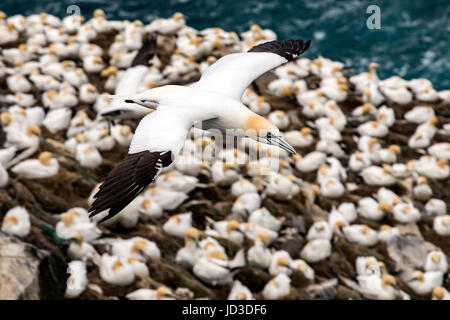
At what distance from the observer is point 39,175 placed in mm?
12078

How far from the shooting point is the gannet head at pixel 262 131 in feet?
21.2

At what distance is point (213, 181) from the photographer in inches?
548

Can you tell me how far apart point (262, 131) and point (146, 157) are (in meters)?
0.97

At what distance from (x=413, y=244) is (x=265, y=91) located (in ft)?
17.0

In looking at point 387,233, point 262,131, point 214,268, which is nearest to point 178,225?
point 214,268

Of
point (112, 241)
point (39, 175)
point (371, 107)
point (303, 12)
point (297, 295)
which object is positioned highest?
point (303, 12)

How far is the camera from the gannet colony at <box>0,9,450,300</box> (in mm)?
10133

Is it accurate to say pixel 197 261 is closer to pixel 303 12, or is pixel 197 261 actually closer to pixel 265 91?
pixel 265 91

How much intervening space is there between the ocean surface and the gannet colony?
8840 millimetres

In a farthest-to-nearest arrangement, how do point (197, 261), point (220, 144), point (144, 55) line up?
1. point (220, 144)
2. point (144, 55)
3. point (197, 261)

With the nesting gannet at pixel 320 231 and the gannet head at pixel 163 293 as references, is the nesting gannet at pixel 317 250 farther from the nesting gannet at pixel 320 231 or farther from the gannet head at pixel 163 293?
the gannet head at pixel 163 293

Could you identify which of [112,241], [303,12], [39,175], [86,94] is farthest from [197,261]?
[303,12]

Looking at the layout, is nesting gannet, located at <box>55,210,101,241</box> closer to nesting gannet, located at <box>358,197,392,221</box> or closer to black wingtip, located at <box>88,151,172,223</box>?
black wingtip, located at <box>88,151,172,223</box>

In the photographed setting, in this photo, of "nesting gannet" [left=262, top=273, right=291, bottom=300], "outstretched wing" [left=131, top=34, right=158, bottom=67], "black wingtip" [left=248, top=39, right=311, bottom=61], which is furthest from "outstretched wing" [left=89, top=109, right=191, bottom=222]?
"outstretched wing" [left=131, top=34, right=158, bottom=67]
